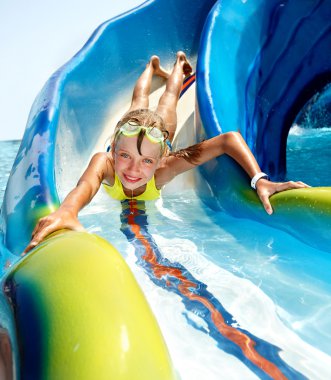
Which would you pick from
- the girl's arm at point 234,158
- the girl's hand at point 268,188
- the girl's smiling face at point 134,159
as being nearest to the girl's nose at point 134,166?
the girl's smiling face at point 134,159

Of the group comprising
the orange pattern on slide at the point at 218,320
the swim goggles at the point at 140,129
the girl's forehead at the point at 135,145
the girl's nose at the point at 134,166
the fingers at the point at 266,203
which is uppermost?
the swim goggles at the point at 140,129

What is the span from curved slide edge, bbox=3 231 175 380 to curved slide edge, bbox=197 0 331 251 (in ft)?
2.81

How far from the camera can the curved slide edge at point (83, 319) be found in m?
0.48

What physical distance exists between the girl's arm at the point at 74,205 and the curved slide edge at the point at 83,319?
25 cm

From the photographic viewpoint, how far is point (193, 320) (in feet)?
2.93

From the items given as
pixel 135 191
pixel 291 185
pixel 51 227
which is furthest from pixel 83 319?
pixel 135 191

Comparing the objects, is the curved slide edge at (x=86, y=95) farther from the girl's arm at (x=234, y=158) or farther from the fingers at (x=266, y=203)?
the fingers at (x=266, y=203)

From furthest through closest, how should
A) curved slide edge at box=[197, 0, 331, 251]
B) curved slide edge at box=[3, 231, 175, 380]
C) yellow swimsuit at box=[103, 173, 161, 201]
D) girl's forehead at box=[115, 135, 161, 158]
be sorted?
yellow swimsuit at box=[103, 173, 161, 201], curved slide edge at box=[197, 0, 331, 251], girl's forehead at box=[115, 135, 161, 158], curved slide edge at box=[3, 231, 175, 380]

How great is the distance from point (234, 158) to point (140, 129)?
0.34m

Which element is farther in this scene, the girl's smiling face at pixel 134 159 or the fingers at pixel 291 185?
the girl's smiling face at pixel 134 159

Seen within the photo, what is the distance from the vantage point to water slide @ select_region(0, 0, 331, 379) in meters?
0.51

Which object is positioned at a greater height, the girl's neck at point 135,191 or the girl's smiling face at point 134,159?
the girl's smiling face at point 134,159

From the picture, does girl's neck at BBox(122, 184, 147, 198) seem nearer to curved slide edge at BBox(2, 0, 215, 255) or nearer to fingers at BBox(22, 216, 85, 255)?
curved slide edge at BBox(2, 0, 215, 255)

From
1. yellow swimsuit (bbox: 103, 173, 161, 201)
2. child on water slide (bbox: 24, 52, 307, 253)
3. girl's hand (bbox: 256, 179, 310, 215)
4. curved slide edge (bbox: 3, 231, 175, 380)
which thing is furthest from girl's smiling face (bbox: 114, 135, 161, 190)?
curved slide edge (bbox: 3, 231, 175, 380)
